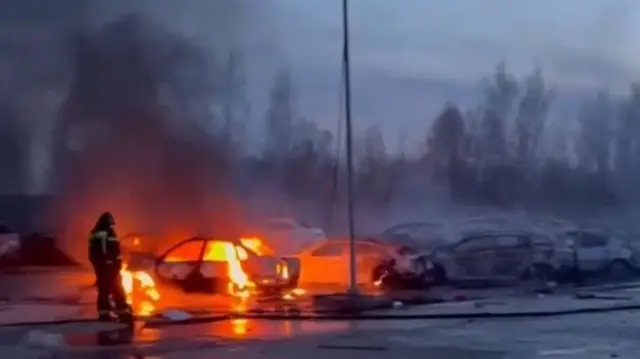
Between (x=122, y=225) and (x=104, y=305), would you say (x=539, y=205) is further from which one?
(x=104, y=305)

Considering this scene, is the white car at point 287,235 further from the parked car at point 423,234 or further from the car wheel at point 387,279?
the car wheel at point 387,279

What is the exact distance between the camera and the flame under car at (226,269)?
22.3 m

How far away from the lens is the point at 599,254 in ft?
89.9

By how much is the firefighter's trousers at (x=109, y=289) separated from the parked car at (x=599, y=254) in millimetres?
12328

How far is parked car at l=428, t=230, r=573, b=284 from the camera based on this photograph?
26.0m

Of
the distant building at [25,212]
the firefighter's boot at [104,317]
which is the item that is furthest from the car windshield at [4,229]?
the firefighter's boot at [104,317]

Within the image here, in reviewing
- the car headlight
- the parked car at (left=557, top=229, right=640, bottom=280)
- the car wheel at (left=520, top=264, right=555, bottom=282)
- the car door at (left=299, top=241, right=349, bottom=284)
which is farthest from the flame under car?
the parked car at (left=557, top=229, right=640, bottom=280)

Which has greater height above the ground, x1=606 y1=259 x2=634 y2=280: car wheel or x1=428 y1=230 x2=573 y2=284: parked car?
x1=428 y1=230 x2=573 y2=284: parked car

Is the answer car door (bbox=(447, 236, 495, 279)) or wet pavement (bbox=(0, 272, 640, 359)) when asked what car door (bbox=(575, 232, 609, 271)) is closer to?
car door (bbox=(447, 236, 495, 279))

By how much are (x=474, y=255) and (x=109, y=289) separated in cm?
1045

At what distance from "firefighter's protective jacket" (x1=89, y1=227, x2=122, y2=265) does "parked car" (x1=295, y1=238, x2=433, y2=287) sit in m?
7.27

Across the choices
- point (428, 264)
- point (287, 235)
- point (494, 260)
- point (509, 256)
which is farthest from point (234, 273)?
point (287, 235)

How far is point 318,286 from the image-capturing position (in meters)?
25.0

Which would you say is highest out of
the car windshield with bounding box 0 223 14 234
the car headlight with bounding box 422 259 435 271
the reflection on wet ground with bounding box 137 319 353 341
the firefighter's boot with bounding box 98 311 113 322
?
the car windshield with bounding box 0 223 14 234
